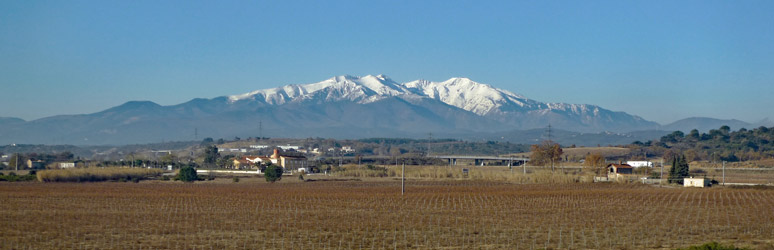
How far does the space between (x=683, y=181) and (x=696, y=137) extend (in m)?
124

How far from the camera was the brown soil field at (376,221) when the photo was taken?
28.8 m

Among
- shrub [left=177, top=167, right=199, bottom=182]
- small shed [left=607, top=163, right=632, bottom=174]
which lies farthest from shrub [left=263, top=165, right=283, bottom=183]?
small shed [left=607, top=163, right=632, bottom=174]

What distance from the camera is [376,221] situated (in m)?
36.3

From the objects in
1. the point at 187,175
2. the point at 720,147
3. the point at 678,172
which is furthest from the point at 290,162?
the point at 720,147

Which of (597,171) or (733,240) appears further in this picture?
(597,171)

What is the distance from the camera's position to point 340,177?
305 feet

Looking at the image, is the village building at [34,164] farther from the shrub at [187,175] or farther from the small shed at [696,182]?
the small shed at [696,182]

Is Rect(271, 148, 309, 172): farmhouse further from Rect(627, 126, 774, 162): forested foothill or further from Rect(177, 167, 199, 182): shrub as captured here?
Rect(627, 126, 774, 162): forested foothill

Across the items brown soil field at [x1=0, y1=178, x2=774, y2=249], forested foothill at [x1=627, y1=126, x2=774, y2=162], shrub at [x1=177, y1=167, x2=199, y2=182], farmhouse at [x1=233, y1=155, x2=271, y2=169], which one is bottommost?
brown soil field at [x1=0, y1=178, x2=774, y2=249]

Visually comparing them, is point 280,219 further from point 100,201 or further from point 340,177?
point 340,177

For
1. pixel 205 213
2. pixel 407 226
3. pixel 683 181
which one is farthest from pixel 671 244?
pixel 683 181

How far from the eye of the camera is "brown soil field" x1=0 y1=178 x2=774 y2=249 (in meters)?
28.8

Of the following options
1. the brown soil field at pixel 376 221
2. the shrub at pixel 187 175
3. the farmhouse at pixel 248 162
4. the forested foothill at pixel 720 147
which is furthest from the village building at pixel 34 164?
the forested foothill at pixel 720 147

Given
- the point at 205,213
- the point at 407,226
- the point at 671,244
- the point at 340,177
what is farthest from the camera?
the point at 340,177
